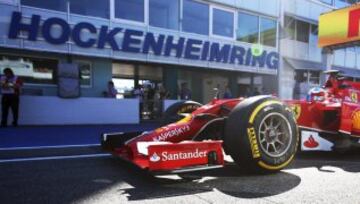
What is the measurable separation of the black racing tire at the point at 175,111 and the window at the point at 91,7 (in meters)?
8.13

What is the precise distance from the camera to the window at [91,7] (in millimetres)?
12386

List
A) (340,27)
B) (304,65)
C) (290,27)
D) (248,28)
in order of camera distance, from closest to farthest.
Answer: (248,28), (340,27), (304,65), (290,27)

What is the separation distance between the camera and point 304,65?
66.0ft

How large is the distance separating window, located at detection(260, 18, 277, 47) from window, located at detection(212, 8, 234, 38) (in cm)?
218

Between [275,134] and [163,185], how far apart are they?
1586 mm

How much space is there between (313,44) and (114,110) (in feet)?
48.8

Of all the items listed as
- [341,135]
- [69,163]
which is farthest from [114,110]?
[341,135]

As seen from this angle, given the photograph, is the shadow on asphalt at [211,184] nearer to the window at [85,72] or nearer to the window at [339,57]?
the window at [85,72]

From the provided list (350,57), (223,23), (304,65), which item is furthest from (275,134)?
(350,57)

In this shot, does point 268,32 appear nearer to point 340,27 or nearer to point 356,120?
point 340,27

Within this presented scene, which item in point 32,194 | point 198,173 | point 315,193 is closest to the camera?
point 32,194

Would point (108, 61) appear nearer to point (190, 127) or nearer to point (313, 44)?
point (190, 127)

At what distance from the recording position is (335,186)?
371cm

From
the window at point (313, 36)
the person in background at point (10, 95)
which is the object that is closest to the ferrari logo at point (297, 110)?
the person in background at point (10, 95)
